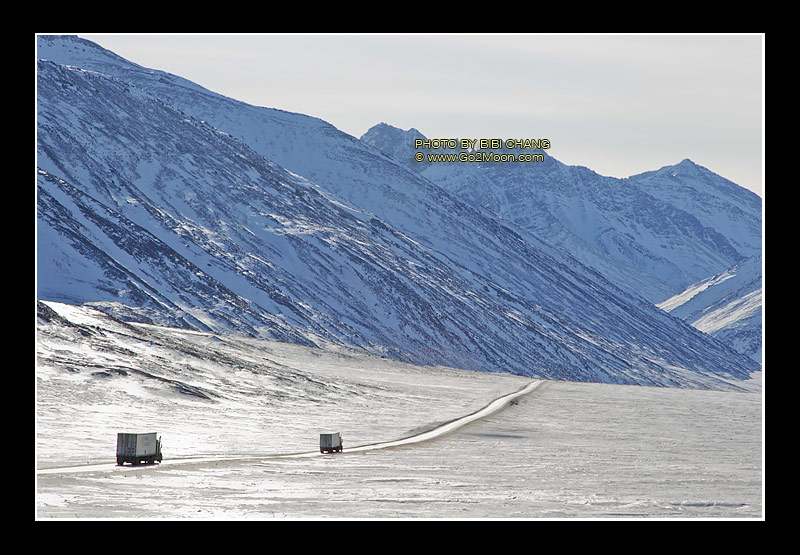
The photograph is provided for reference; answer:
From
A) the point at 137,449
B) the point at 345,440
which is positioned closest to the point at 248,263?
the point at 345,440

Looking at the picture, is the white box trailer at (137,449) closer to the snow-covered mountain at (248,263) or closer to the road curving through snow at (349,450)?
the road curving through snow at (349,450)

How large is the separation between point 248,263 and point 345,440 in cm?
9937

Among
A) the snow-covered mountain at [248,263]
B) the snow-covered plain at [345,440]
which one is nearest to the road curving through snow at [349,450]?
the snow-covered plain at [345,440]

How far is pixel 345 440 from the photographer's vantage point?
4878 centimetres

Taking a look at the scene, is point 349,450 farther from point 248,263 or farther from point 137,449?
point 248,263

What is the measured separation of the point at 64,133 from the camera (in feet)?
532

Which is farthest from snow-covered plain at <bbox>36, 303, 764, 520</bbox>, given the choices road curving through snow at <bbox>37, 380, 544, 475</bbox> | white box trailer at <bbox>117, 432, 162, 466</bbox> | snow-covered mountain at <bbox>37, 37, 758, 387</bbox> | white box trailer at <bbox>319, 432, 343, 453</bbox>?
snow-covered mountain at <bbox>37, 37, 758, 387</bbox>

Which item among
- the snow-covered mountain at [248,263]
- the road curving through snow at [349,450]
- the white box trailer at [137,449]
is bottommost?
the road curving through snow at [349,450]

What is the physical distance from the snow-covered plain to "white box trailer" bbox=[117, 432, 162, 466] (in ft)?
2.03

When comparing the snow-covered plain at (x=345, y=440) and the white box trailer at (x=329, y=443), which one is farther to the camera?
the white box trailer at (x=329, y=443)

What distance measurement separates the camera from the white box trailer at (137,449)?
1330 inches

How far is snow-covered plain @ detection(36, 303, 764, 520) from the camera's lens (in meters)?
26.3

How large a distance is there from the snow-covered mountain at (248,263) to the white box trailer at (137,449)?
77072 millimetres
